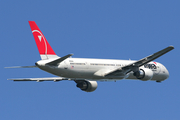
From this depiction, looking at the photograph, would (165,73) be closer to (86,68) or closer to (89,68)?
(89,68)

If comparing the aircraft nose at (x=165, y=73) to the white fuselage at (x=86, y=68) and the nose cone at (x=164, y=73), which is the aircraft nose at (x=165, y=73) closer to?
the nose cone at (x=164, y=73)

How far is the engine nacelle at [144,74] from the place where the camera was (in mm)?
52625

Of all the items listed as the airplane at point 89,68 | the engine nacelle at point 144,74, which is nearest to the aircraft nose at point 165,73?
A: the airplane at point 89,68

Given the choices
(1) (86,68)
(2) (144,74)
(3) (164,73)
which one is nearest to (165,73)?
(3) (164,73)

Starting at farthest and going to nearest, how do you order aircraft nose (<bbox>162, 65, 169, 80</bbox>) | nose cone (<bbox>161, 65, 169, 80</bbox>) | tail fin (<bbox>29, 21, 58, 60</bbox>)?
1. aircraft nose (<bbox>162, 65, 169, 80</bbox>)
2. nose cone (<bbox>161, 65, 169, 80</bbox>)
3. tail fin (<bbox>29, 21, 58, 60</bbox>)

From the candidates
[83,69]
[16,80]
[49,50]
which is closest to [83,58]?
[83,69]

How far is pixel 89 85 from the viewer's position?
56.3 meters

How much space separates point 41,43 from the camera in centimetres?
4916

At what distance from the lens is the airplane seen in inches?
1901

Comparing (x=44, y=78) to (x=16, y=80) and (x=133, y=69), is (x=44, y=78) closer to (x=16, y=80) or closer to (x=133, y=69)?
(x=16, y=80)

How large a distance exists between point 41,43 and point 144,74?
49.4ft

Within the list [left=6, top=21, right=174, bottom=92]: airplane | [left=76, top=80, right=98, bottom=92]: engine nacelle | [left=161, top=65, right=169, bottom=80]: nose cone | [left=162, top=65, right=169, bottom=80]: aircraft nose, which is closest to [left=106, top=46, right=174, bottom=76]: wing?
[left=6, top=21, right=174, bottom=92]: airplane

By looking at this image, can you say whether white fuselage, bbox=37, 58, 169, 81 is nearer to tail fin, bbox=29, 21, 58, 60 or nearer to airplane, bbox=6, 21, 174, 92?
airplane, bbox=6, 21, 174, 92

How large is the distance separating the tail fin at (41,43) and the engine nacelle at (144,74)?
12.1 m
